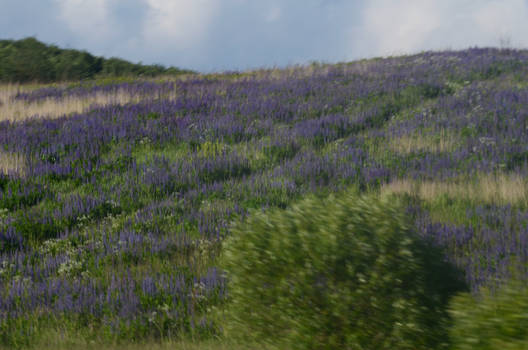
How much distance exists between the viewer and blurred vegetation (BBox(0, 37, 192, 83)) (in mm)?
25984

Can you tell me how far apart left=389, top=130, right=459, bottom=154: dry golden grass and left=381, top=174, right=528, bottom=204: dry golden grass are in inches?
69.1

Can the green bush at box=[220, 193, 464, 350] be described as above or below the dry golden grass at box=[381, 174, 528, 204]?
below

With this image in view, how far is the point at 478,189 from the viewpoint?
9.01 meters

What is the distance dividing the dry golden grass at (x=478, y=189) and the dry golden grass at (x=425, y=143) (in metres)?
1.76

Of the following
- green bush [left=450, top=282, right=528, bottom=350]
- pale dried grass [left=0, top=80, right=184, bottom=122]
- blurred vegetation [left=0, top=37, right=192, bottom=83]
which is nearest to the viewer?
green bush [left=450, top=282, right=528, bottom=350]

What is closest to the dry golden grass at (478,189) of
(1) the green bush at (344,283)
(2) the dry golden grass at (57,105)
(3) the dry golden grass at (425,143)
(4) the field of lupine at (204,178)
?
(4) the field of lupine at (204,178)

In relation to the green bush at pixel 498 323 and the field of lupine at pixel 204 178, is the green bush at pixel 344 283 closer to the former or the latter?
the green bush at pixel 498 323

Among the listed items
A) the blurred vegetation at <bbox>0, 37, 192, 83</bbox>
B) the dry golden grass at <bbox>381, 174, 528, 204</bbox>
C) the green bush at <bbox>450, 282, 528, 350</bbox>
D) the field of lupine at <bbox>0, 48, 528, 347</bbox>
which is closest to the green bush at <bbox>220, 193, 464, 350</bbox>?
the green bush at <bbox>450, 282, 528, 350</bbox>

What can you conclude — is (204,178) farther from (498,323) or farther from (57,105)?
(57,105)

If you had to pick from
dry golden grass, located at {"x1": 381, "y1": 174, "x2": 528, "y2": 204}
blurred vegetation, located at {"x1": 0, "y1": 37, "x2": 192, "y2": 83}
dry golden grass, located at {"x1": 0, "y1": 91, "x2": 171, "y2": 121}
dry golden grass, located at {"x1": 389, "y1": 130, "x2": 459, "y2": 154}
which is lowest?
dry golden grass, located at {"x1": 381, "y1": 174, "x2": 528, "y2": 204}

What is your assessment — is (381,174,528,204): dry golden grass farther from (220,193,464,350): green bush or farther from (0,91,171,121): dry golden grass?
(0,91,171,121): dry golden grass

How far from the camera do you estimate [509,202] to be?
8.33 meters

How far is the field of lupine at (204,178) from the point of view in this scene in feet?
19.8

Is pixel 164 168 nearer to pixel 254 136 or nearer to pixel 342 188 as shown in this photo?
pixel 254 136
